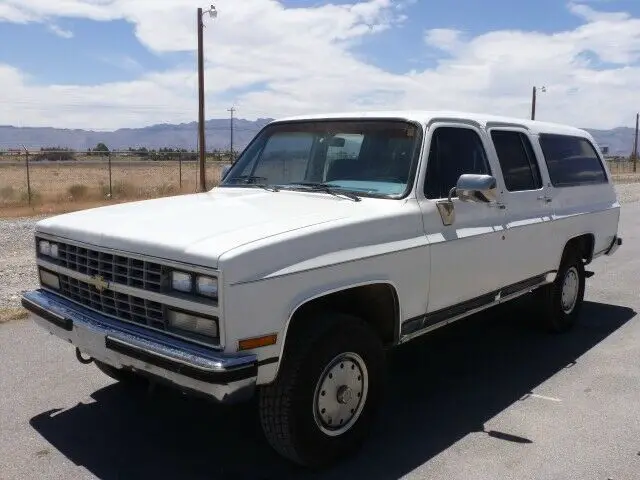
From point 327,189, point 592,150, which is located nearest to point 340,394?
point 327,189

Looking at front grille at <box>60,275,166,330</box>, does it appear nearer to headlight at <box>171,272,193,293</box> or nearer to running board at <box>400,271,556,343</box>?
headlight at <box>171,272,193,293</box>

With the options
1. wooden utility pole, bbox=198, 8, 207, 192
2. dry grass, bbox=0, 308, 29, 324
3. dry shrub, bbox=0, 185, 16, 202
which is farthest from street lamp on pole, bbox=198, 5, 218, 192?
dry grass, bbox=0, 308, 29, 324

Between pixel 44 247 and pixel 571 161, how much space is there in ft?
15.4

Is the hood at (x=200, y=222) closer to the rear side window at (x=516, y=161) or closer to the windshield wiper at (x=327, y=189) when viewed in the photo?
the windshield wiper at (x=327, y=189)

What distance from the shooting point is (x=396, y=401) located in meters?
4.67

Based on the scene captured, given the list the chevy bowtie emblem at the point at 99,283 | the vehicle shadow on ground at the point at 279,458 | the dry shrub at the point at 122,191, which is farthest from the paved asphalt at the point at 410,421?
the dry shrub at the point at 122,191

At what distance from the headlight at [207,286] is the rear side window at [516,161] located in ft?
9.45

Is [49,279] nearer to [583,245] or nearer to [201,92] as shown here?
[583,245]

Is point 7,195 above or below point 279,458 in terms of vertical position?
below

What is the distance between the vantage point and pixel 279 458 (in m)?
3.84

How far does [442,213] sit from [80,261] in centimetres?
227

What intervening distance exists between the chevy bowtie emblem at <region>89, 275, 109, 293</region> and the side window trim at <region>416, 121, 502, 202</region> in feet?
6.54

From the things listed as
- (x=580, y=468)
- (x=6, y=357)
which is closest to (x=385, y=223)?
(x=580, y=468)

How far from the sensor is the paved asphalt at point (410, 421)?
3.72m
